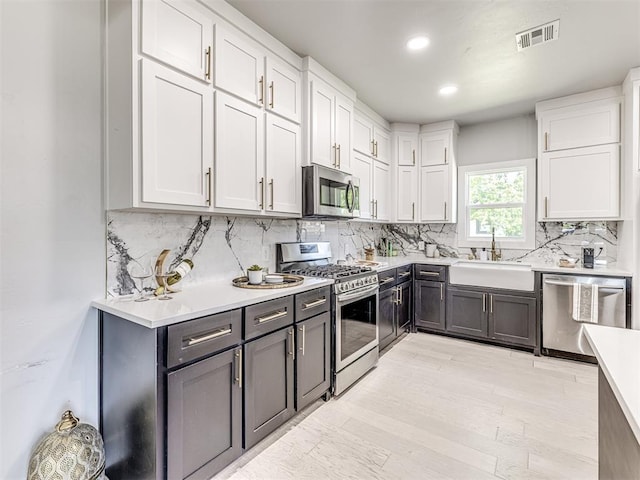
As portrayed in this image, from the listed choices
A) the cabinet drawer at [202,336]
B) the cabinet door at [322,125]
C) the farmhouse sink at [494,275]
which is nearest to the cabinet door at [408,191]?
the farmhouse sink at [494,275]

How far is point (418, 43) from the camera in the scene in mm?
2424

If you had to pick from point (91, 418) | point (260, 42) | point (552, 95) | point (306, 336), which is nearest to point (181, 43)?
point (260, 42)

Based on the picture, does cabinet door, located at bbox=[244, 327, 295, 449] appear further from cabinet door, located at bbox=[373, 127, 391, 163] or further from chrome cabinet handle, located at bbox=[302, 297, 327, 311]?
cabinet door, located at bbox=[373, 127, 391, 163]

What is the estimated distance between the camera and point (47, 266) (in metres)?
1.58

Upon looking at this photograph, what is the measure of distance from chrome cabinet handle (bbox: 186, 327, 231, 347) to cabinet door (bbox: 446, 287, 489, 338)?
296 centimetres

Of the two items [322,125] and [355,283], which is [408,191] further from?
[355,283]

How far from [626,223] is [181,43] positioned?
4047 millimetres

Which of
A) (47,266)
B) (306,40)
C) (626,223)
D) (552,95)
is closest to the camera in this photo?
(47,266)

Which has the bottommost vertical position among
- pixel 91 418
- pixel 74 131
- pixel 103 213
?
pixel 91 418

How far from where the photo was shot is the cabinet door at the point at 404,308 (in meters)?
3.67

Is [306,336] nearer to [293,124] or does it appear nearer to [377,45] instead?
[293,124]

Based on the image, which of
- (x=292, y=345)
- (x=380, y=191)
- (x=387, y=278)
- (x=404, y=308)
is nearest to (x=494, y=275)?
(x=404, y=308)

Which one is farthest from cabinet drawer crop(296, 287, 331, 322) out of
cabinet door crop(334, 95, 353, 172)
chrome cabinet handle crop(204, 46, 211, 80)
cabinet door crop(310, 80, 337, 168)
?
chrome cabinet handle crop(204, 46, 211, 80)

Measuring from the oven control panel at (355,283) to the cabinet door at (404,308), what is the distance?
2.85ft
